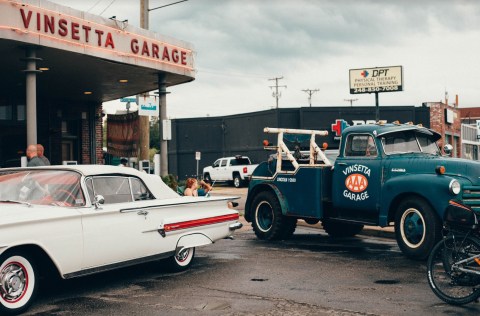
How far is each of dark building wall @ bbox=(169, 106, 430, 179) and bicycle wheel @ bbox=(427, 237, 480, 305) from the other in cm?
3275

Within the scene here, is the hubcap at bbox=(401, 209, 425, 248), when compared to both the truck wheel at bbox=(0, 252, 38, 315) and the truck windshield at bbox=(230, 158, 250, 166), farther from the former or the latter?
the truck windshield at bbox=(230, 158, 250, 166)

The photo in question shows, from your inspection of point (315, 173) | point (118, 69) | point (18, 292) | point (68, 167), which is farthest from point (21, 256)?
point (118, 69)

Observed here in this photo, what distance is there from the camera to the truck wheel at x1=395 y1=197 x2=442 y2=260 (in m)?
8.89

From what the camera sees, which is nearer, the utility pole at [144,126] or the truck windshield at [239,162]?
the utility pole at [144,126]

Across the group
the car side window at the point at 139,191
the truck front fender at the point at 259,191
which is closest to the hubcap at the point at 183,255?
the car side window at the point at 139,191

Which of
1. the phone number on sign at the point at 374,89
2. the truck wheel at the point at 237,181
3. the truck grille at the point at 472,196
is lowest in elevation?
the truck wheel at the point at 237,181

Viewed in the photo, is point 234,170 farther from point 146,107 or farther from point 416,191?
point 416,191

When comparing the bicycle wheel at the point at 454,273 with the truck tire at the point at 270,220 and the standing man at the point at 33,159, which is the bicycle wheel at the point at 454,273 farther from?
the standing man at the point at 33,159

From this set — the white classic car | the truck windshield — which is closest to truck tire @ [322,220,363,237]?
the white classic car

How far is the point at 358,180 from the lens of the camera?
1028cm

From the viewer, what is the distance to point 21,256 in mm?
6273

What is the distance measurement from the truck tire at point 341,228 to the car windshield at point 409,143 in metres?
2.63

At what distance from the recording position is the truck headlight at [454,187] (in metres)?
8.71

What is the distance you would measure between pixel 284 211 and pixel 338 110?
105 feet
